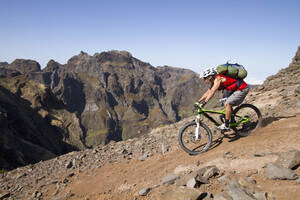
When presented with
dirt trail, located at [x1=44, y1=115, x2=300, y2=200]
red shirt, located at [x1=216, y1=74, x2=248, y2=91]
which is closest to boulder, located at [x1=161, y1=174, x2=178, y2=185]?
dirt trail, located at [x1=44, y1=115, x2=300, y2=200]

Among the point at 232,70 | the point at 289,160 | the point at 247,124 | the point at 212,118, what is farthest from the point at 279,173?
the point at 247,124

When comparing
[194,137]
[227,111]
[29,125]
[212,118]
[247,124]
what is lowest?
→ [29,125]

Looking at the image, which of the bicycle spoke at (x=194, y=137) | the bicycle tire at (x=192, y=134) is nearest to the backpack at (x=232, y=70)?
the bicycle tire at (x=192, y=134)

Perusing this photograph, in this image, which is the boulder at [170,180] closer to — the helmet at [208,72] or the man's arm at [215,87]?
the man's arm at [215,87]

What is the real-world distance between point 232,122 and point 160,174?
4.57 meters

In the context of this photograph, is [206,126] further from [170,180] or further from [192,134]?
[170,180]

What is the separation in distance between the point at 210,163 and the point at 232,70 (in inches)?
173

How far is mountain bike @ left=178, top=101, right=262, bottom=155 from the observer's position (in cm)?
1021

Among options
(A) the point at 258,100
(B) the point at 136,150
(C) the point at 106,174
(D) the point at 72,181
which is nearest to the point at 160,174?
(C) the point at 106,174

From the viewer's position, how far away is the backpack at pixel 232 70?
31.8 ft

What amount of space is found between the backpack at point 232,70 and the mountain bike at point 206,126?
1.86 meters

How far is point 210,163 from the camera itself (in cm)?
847

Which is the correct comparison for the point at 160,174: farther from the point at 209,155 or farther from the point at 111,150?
the point at 111,150

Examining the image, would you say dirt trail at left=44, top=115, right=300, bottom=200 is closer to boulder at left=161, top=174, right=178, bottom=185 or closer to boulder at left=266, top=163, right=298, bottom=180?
boulder at left=266, top=163, right=298, bottom=180
